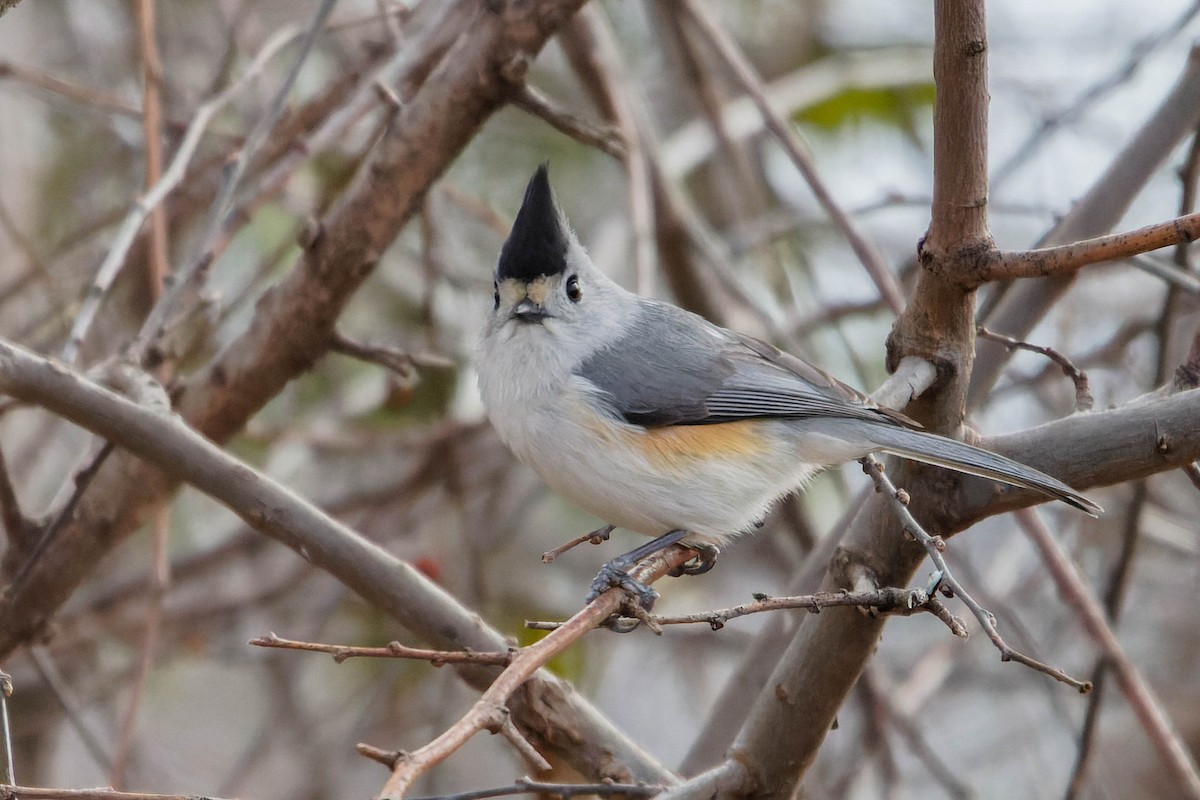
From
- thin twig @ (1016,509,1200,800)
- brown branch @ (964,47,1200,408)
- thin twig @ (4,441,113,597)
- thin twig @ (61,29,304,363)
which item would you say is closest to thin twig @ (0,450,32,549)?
thin twig @ (4,441,113,597)

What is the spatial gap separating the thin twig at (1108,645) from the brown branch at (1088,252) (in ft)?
2.75

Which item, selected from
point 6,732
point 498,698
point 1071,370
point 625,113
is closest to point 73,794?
point 6,732

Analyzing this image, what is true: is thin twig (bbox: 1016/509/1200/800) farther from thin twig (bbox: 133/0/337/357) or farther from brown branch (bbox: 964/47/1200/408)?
thin twig (bbox: 133/0/337/357)

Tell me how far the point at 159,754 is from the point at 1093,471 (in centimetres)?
415

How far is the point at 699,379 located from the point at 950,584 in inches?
40.9

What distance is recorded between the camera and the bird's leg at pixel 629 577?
178 cm

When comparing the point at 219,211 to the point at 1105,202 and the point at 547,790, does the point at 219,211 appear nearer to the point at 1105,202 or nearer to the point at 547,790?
the point at 547,790

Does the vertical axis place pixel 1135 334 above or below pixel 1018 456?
above

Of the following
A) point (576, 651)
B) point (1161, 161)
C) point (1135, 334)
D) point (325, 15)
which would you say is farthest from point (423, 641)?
point (1135, 334)

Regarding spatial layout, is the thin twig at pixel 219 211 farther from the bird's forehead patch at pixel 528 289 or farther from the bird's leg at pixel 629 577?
the bird's leg at pixel 629 577

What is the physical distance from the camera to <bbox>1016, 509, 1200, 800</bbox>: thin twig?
91.8 inches

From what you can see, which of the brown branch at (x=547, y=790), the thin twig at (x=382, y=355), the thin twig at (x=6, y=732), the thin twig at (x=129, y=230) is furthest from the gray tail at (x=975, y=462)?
the thin twig at (x=129, y=230)

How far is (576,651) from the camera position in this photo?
11.2 feet

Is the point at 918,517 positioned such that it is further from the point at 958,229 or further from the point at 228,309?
the point at 228,309
